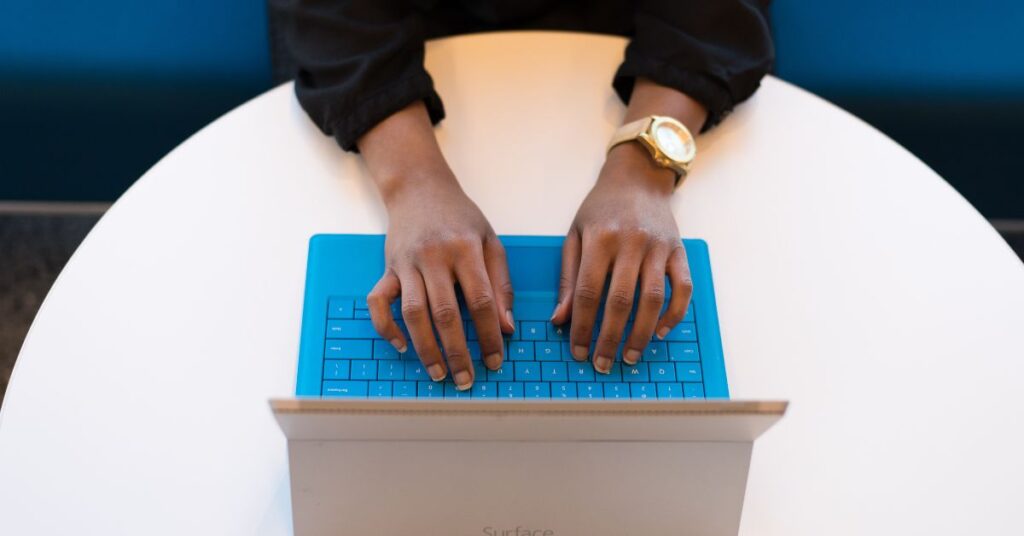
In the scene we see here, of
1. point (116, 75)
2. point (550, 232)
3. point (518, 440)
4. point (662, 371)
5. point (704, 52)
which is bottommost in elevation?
point (518, 440)

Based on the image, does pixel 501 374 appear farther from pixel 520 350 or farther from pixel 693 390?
pixel 693 390

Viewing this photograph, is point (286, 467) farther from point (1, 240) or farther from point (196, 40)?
point (1, 240)

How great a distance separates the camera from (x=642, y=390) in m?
0.81

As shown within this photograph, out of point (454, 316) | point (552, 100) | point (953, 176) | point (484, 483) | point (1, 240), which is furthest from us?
point (1, 240)

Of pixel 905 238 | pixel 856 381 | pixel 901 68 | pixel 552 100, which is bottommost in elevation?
pixel 856 381

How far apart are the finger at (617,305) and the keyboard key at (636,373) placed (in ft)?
0.05

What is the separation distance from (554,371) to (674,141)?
29cm

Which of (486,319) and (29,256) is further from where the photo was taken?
(29,256)

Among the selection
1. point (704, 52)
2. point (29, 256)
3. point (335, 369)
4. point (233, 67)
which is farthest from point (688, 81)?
point (29, 256)

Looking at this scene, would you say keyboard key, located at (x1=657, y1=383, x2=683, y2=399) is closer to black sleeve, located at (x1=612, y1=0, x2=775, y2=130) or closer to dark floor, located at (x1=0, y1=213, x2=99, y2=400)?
black sleeve, located at (x1=612, y1=0, x2=775, y2=130)

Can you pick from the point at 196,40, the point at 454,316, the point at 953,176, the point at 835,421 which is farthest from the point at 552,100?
the point at 953,176

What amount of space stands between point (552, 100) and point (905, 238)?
0.38 meters

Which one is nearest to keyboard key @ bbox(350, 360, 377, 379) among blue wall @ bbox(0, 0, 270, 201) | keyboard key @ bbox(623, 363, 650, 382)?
keyboard key @ bbox(623, 363, 650, 382)

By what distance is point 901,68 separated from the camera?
5.14 ft
